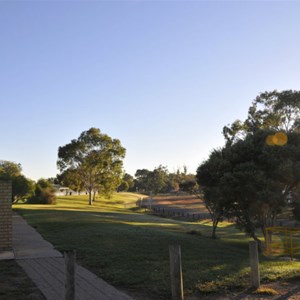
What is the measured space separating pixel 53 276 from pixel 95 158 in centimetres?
5352

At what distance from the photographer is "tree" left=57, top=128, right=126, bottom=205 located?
205 ft

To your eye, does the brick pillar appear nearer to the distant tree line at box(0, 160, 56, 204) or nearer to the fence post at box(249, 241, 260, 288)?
the fence post at box(249, 241, 260, 288)

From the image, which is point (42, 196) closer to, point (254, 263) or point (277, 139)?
point (277, 139)

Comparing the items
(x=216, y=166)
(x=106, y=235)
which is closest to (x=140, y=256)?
(x=106, y=235)

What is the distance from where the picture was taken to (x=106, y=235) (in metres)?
17.6

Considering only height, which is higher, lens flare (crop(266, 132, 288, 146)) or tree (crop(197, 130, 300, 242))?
lens flare (crop(266, 132, 288, 146))

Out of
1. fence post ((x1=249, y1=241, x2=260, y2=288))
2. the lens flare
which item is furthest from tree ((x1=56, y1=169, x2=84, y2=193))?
fence post ((x1=249, y1=241, x2=260, y2=288))

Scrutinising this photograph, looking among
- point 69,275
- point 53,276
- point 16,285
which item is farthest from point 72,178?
point 69,275

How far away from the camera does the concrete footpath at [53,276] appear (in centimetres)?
770

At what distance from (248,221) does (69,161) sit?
4776 centimetres

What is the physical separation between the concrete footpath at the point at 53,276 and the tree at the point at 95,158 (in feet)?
157

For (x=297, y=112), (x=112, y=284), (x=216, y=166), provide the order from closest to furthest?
(x=112, y=284), (x=216, y=166), (x=297, y=112)

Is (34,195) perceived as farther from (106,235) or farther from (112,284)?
(112,284)

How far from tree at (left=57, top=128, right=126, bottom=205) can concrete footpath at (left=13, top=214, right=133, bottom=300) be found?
47893 millimetres
